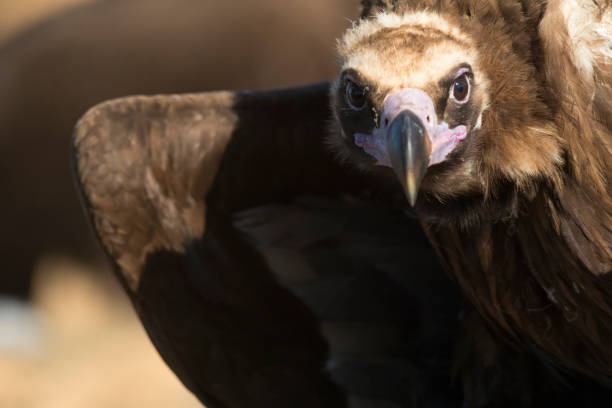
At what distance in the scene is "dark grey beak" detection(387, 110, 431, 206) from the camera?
6.13 feet

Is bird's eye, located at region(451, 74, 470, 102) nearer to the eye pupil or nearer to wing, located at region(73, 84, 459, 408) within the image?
the eye pupil

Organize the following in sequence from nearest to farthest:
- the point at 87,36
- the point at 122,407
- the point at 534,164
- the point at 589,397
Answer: the point at 534,164 → the point at 589,397 → the point at 122,407 → the point at 87,36

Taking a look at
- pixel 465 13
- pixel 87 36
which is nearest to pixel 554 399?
pixel 465 13

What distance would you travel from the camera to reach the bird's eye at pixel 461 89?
1.95m

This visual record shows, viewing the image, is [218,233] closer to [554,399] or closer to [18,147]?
[554,399]

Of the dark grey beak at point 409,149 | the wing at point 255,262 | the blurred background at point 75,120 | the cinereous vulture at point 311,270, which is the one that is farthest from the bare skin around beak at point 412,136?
the blurred background at point 75,120

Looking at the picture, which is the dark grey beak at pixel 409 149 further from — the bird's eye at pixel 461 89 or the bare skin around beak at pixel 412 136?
the bird's eye at pixel 461 89

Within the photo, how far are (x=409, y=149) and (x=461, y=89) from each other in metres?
0.17

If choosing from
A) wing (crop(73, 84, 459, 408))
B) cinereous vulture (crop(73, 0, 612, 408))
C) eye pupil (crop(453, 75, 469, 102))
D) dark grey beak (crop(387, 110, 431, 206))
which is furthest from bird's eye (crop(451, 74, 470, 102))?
wing (crop(73, 84, 459, 408))

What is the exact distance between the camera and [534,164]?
1983 mm

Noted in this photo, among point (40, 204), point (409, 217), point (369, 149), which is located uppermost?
point (369, 149)

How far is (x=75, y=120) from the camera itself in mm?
6234

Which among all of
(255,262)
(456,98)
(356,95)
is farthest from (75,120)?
(456,98)

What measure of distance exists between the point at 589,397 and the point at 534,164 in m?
0.80
